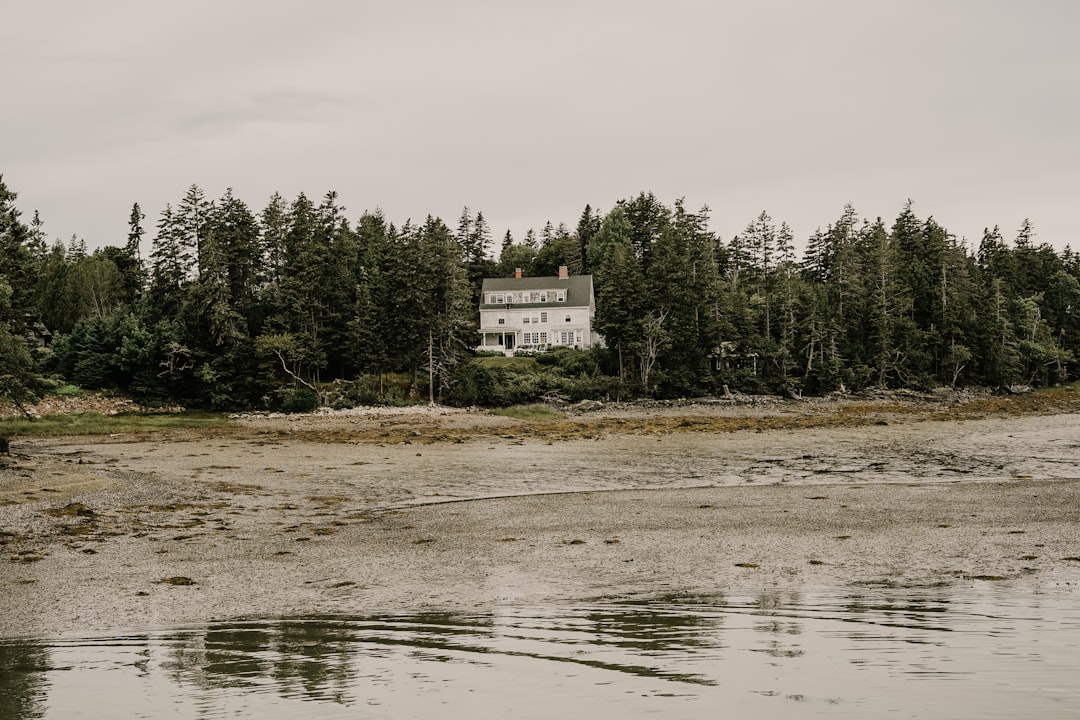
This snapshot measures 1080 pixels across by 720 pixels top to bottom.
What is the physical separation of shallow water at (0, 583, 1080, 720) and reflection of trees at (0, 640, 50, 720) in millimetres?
23

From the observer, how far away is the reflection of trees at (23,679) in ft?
19.0

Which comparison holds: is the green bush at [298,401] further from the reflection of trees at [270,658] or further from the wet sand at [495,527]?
the reflection of trees at [270,658]

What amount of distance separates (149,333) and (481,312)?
36.6 meters

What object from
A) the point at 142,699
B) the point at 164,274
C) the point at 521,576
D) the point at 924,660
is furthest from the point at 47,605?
the point at 164,274

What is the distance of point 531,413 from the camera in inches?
2388

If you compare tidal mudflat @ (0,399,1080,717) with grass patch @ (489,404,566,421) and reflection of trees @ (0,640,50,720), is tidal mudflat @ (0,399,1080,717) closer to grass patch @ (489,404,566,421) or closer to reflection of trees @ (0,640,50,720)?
reflection of trees @ (0,640,50,720)

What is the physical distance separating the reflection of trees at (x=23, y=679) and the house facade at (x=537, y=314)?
265ft

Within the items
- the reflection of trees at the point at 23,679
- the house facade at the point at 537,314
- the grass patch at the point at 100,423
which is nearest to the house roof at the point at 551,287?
the house facade at the point at 537,314

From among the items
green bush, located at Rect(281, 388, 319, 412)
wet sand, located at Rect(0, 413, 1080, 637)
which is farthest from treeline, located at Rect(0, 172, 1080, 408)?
wet sand, located at Rect(0, 413, 1080, 637)

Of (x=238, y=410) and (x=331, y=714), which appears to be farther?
(x=238, y=410)

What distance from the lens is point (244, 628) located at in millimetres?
8672

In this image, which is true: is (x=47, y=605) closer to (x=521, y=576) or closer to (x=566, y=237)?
(x=521, y=576)

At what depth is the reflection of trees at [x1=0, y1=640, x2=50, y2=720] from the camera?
5.78 metres

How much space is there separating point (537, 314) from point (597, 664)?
84391 millimetres
